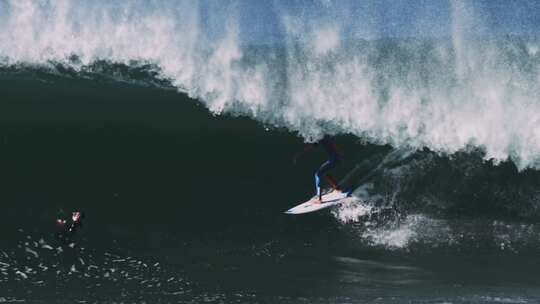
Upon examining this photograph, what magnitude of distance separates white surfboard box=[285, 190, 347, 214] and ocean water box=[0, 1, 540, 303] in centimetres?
14

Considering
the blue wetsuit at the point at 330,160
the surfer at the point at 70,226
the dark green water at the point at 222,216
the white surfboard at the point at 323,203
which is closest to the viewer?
the dark green water at the point at 222,216

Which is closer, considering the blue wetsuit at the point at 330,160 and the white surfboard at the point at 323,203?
the blue wetsuit at the point at 330,160

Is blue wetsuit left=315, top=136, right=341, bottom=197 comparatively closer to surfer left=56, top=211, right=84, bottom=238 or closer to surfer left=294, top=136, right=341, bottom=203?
surfer left=294, top=136, right=341, bottom=203

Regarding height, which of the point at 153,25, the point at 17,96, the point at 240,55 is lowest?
the point at 17,96

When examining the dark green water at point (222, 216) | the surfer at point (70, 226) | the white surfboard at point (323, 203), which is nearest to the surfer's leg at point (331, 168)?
the white surfboard at point (323, 203)

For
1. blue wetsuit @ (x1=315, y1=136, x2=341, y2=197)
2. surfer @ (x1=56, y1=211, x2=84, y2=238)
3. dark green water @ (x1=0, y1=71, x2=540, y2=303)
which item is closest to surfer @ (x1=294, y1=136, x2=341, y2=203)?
blue wetsuit @ (x1=315, y1=136, x2=341, y2=197)

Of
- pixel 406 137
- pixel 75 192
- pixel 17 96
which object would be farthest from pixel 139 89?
pixel 406 137

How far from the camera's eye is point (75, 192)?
36.8 feet

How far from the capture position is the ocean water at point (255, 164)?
9344 mm

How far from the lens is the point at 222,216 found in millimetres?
11062

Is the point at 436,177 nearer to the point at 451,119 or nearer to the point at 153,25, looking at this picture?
the point at 451,119

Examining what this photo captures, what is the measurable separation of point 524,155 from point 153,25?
897 cm

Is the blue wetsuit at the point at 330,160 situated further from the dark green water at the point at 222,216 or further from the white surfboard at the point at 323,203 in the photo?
the dark green water at the point at 222,216

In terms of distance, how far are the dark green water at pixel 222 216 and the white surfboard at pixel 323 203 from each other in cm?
14
